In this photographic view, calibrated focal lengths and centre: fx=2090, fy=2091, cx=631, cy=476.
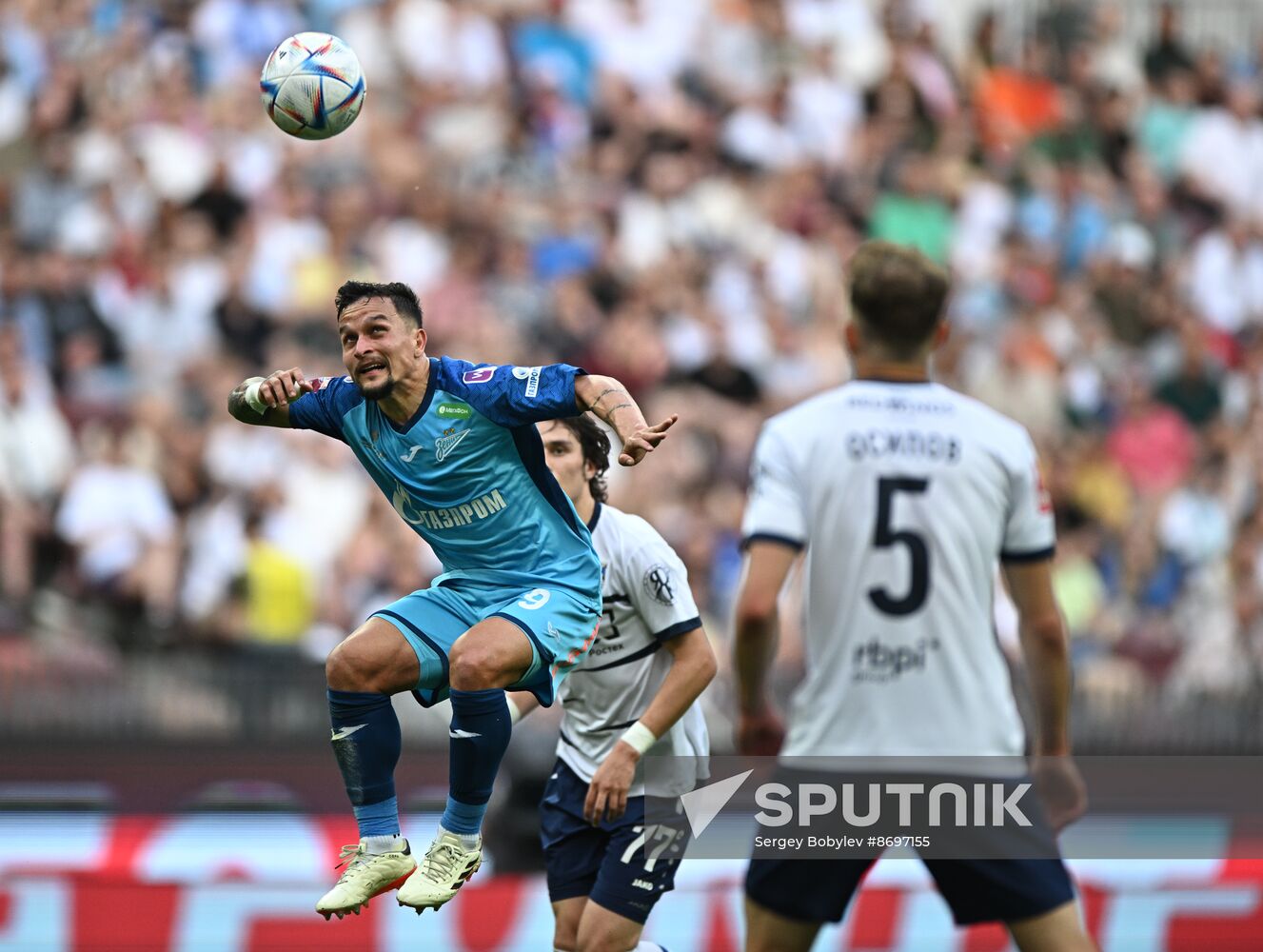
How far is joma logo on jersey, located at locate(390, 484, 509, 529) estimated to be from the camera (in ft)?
22.9

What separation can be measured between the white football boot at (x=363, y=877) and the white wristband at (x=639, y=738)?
2.71 feet

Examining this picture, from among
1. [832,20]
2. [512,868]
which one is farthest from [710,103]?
[512,868]

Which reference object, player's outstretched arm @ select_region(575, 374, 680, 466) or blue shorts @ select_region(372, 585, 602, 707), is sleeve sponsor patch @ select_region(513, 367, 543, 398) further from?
blue shorts @ select_region(372, 585, 602, 707)

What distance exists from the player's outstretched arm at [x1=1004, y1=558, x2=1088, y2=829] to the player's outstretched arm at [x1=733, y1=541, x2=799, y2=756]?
72 cm

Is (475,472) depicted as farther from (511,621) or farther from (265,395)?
(265,395)

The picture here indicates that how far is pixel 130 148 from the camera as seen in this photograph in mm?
14844

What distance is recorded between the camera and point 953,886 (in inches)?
239

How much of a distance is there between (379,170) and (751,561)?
1036 centimetres

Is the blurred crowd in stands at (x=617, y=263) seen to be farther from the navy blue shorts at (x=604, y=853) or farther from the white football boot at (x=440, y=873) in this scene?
the white football boot at (x=440, y=873)

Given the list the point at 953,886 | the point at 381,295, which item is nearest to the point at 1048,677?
the point at 953,886

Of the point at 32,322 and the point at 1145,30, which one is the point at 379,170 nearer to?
the point at 32,322

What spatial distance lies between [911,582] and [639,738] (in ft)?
5.16

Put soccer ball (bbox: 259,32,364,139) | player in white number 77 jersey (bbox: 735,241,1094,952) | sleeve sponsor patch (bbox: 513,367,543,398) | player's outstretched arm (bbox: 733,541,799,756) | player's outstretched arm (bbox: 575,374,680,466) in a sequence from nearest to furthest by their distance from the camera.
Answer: player's outstretched arm (bbox: 733,541,799,756)
player in white number 77 jersey (bbox: 735,241,1094,952)
player's outstretched arm (bbox: 575,374,680,466)
sleeve sponsor patch (bbox: 513,367,543,398)
soccer ball (bbox: 259,32,364,139)

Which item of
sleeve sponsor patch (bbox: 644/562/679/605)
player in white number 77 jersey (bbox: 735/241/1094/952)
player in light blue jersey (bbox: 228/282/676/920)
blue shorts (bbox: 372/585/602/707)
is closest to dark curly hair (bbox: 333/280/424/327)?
player in light blue jersey (bbox: 228/282/676/920)
